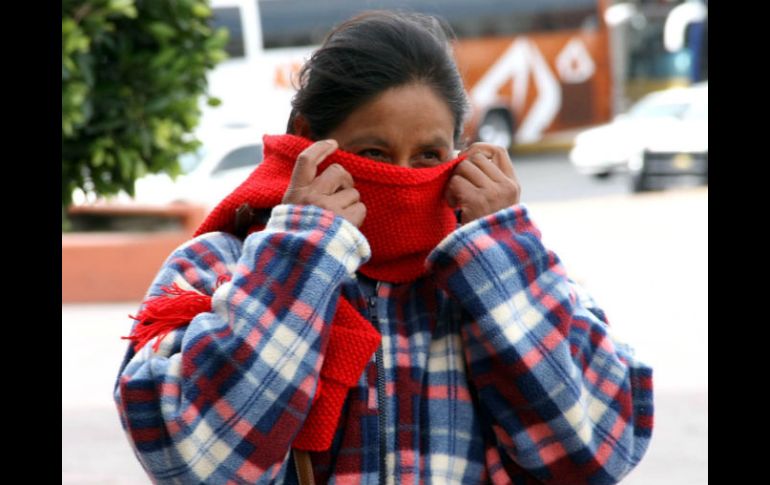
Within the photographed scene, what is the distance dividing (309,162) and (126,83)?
1776mm

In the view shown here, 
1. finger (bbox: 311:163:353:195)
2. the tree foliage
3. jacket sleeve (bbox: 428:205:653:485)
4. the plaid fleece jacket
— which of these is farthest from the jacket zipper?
the tree foliage

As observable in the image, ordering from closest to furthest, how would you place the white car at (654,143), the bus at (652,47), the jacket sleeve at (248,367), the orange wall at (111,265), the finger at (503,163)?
the jacket sleeve at (248,367) → the finger at (503,163) → the orange wall at (111,265) → the white car at (654,143) → the bus at (652,47)

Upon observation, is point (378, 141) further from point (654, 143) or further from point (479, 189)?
point (654, 143)

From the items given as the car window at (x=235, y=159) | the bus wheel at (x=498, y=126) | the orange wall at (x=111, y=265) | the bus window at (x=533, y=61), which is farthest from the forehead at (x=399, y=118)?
the bus wheel at (x=498, y=126)

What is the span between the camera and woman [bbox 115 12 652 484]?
5.53ft

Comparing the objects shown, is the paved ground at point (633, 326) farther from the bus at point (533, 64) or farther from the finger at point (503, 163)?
the bus at point (533, 64)

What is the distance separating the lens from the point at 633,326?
8172 mm

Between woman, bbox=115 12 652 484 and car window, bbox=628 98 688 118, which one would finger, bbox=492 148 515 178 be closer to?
woman, bbox=115 12 652 484

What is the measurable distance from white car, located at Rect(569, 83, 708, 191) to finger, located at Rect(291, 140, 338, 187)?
13990mm

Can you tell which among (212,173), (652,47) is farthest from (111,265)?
(652,47)

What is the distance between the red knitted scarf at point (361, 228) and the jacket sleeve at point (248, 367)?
0.04 m

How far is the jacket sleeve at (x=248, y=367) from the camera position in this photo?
167 centimetres
